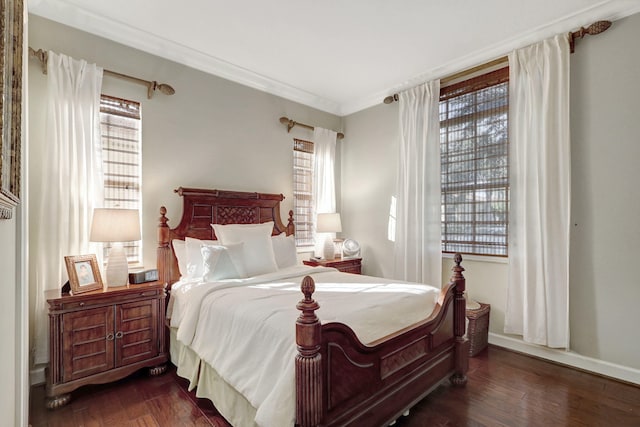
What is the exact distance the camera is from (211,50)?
10.3 feet

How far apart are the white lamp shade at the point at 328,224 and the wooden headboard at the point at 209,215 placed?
358 millimetres

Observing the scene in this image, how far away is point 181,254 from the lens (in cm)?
294

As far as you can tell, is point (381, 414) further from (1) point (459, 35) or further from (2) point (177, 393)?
(1) point (459, 35)

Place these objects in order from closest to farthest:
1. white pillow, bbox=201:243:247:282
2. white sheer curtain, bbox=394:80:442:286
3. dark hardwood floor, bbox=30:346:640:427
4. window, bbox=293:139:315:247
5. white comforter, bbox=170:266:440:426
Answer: white comforter, bbox=170:266:440:426, dark hardwood floor, bbox=30:346:640:427, white pillow, bbox=201:243:247:282, white sheer curtain, bbox=394:80:442:286, window, bbox=293:139:315:247

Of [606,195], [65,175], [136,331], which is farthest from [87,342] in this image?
[606,195]

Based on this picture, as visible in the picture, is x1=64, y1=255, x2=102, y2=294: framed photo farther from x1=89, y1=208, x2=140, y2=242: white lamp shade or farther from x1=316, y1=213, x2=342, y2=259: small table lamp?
x1=316, y1=213, x2=342, y2=259: small table lamp

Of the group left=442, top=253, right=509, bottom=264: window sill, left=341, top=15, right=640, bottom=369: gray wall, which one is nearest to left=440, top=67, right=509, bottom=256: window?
left=442, top=253, right=509, bottom=264: window sill

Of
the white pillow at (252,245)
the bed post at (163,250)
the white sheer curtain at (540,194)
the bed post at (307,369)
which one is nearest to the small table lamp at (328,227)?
the white pillow at (252,245)

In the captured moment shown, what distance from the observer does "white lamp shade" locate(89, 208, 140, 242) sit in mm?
2363

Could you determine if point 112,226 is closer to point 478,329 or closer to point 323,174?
point 323,174

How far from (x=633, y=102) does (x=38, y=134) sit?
182 inches

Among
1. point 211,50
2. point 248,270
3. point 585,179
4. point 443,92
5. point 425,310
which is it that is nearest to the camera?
point 425,310

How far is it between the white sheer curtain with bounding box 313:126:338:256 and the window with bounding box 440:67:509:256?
59.0 inches

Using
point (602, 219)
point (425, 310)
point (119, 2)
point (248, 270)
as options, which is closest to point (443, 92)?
point (602, 219)
